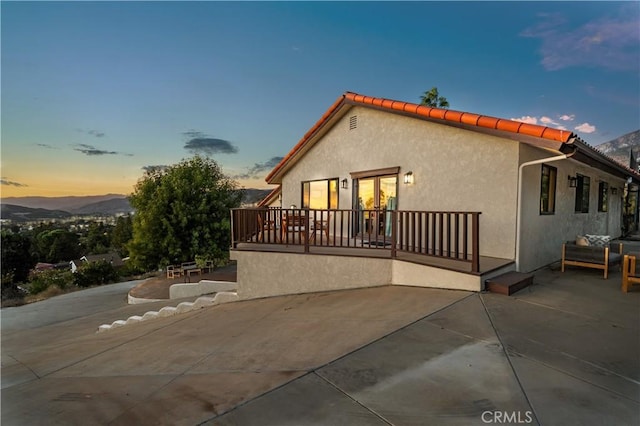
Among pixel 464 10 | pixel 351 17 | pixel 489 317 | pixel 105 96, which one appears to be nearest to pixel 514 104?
pixel 464 10

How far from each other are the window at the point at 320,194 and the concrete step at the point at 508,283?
5788 mm

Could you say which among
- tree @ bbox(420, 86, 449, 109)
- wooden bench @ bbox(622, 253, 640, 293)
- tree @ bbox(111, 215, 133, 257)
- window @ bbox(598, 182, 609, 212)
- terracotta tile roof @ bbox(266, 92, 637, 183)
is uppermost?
tree @ bbox(420, 86, 449, 109)

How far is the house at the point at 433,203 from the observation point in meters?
5.60

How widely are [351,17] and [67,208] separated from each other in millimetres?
39695

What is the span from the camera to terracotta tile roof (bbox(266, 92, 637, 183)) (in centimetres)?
494

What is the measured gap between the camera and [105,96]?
13.6m

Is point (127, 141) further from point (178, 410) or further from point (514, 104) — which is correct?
point (514, 104)

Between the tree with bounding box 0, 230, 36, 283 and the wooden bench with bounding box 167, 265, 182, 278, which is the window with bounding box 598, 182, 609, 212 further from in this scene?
the tree with bounding box 0, 230, 36, 283

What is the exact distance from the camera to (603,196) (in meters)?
10.5

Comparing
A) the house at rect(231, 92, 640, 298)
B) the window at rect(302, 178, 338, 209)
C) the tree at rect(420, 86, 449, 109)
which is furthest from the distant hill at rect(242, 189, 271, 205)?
the tree at rect(420, 86, 449, 109)

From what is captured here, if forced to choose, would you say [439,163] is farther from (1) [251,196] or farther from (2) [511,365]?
(1) [251,196]

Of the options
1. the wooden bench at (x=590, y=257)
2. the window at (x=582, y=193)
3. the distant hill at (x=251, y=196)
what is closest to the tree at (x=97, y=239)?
the distant hill at (x=251, y=196)

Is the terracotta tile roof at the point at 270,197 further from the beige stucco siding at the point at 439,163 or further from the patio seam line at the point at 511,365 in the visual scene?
the patio seam line at the point at 511,365

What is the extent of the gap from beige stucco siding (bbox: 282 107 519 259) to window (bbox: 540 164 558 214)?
4.29ft
